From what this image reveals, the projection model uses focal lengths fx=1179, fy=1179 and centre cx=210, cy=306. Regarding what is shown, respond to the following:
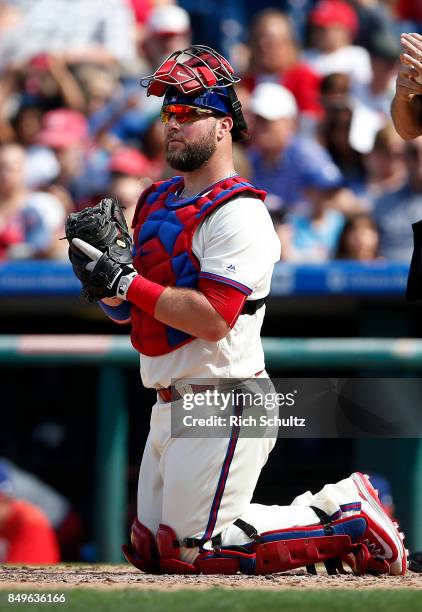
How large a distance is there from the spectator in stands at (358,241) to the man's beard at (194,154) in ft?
8.81

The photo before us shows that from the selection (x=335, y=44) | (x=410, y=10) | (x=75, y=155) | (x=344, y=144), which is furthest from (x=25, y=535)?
(x=410, y=10)

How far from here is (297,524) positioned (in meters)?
3.61

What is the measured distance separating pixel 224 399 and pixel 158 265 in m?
0.47

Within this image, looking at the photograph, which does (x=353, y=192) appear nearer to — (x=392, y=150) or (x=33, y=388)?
(x=392, y=150)

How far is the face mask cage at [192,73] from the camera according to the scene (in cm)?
371

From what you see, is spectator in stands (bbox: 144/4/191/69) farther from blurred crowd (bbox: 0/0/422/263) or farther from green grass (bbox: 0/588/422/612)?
green grass (bbox: 0/588/422/612)

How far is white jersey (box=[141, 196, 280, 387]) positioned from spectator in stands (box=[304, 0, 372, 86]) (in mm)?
4440

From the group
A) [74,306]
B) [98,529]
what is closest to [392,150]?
[74,306]

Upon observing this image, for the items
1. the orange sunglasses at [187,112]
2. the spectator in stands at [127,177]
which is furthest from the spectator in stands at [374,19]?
the orange sunglasses at [187,112]

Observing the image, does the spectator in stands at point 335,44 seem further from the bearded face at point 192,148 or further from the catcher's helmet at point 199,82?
the bearded face at point 192,148

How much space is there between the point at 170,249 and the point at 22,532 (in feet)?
8.78

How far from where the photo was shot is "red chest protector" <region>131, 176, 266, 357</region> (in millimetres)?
3631

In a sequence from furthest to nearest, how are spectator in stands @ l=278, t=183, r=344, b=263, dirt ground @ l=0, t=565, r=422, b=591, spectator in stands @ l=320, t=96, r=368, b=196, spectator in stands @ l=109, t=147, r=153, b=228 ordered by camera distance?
spectator in stands @ l=320, t=96, r=368, b=196
spectator in stands @ l=109, t=147, r=153, b=228
spectator in stands @ l=278, t=183, r=344, b=263
dirt ground @ l=0, t=565, r=422, b=591

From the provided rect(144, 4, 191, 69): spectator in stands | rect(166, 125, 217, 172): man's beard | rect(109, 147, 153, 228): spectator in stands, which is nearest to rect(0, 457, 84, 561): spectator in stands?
rect(109, 147, 153, 228): spectator in stands
